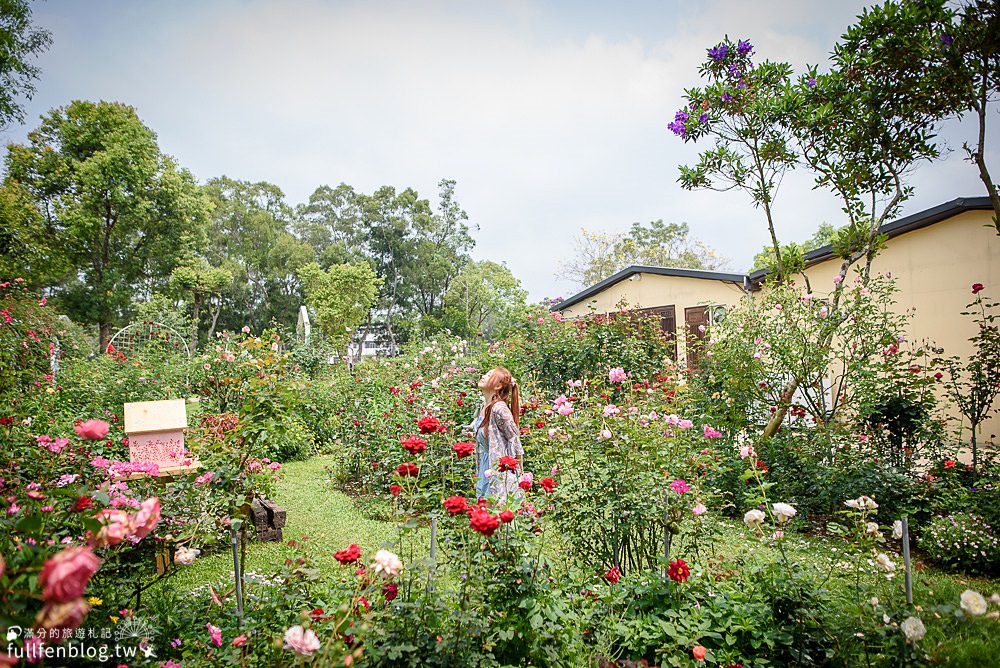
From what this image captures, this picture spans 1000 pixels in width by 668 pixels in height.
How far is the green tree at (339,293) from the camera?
85.6 ft

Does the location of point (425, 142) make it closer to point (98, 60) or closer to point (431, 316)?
point (98, 60)

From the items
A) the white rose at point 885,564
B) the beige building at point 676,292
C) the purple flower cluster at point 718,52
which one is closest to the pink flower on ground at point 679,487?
the white rose at point 885,564

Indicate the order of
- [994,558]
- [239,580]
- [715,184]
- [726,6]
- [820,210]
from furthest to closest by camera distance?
[820,210] < [715,184] < [726,6] < [994,558] < [239,580]

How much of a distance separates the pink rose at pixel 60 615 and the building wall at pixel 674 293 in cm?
957

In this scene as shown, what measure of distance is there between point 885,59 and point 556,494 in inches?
197

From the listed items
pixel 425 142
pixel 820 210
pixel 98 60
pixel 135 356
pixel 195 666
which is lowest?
pixel 195 666

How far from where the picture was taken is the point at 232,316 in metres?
30.2

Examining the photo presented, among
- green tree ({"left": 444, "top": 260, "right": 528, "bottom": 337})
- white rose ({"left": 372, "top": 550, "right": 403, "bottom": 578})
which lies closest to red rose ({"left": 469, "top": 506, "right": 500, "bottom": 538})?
white rose ({"left": 372, "top": 550, "right": 403, "bottom": 578})

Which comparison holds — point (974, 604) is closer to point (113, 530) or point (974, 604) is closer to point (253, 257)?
point (113, 530)

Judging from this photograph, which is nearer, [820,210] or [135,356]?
[820,210]

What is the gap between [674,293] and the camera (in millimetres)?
11227

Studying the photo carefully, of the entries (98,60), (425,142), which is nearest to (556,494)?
(98,60)

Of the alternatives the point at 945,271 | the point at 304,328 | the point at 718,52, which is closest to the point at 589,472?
the point at 718,52

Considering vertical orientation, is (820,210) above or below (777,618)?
above
